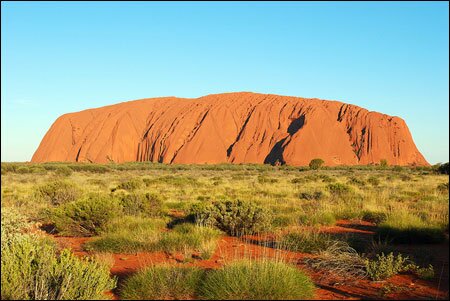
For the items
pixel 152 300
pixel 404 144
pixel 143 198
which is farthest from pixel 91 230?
pixel 404 144

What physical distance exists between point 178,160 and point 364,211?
70.6 metres

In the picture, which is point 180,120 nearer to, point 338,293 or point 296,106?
point 296,106

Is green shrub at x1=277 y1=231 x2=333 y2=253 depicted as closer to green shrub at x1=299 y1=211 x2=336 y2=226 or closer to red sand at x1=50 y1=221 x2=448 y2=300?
red sand at x1=50 y1=221 x2=448 y2=300

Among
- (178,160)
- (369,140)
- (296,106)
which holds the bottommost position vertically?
(178,160)

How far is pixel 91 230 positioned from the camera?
966cm

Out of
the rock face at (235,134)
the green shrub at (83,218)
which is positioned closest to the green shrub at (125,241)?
the green shrub at (83,218)

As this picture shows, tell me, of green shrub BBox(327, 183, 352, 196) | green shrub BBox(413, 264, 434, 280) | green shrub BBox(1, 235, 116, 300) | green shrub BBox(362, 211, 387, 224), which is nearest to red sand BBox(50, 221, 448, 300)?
green shrub BBox(413, 264, 434, 280)

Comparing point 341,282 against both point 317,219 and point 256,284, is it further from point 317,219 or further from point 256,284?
point 317,219

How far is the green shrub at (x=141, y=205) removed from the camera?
11.5m

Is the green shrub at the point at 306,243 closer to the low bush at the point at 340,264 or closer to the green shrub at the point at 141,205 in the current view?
the low bush at the point at 340,264

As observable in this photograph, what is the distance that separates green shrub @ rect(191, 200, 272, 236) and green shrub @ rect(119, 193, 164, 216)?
96.8 inches

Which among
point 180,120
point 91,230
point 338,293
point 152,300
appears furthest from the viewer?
point 180,120

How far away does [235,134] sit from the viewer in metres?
85.6

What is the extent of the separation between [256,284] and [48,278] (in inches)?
94.1
